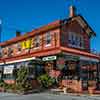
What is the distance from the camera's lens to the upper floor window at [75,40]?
32.7 metres

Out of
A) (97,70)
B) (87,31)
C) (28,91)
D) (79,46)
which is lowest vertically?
(28,91)

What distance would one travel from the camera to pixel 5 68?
32.3 metres

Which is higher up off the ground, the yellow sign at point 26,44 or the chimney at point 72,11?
the chimney at point 72,11

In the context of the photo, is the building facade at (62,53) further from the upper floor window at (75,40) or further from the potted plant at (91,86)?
the potted plant at (91,86)

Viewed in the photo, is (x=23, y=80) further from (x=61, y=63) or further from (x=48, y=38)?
(x=48, y=38)

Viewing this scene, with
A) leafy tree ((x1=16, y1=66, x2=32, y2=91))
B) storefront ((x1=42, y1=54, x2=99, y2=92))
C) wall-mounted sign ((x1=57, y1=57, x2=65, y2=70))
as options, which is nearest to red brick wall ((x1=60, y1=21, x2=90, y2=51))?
storefront ((x1=42, y1=54, x2=99, y2=92))

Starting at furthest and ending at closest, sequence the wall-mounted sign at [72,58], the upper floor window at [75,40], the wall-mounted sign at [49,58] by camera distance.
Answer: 1. the upper floor window at [75,40]
2. the wall-mounted sign at [72,58]
3. the wall-mounted sign at [49,58]

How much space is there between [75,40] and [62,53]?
24.5 ft

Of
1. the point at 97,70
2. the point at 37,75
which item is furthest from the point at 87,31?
the point at 37,75

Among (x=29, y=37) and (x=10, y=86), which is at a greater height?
(x=29, y=37)

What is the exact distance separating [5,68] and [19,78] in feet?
20.3

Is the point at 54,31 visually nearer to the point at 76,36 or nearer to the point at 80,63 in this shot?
the point at 76,36

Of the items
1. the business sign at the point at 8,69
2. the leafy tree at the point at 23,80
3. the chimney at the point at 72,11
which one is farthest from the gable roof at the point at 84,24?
the leafy tree at the point at 23,80

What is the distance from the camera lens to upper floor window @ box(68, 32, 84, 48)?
32688 millimetres
